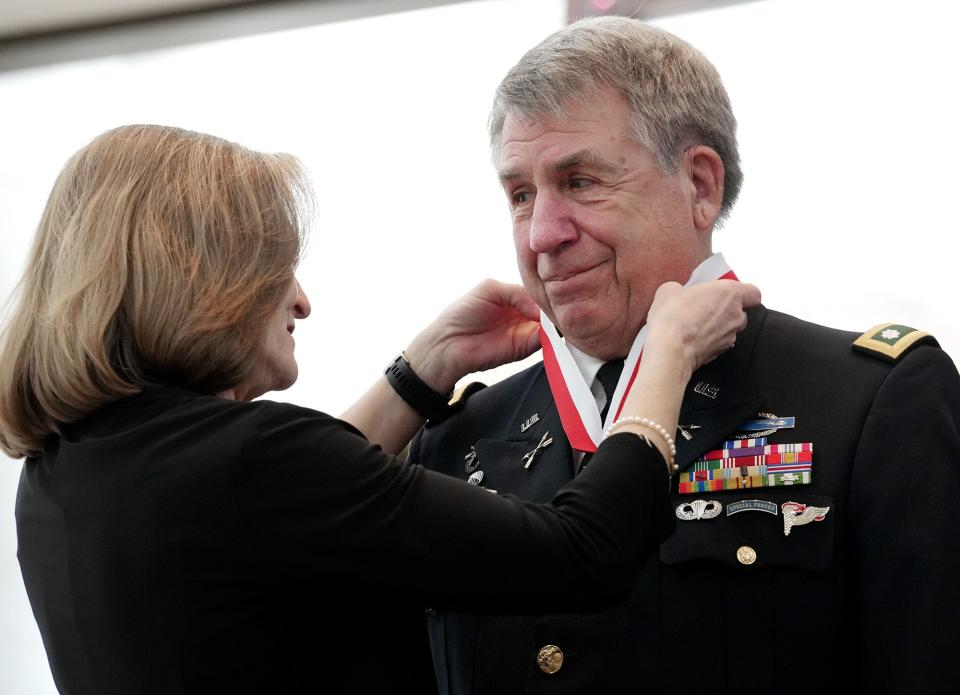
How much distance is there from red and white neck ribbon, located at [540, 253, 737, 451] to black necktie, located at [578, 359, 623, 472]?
28 millimetres

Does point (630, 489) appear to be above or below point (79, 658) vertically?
above

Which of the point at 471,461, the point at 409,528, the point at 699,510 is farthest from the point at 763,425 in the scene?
the point at 409,528

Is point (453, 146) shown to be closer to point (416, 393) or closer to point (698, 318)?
point (416, 393)

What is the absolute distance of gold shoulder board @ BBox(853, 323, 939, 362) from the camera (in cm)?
180

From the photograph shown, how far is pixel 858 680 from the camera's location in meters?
1.71

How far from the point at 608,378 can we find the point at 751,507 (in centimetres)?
37

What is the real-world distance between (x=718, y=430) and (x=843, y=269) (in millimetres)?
1099

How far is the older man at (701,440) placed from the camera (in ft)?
5.51

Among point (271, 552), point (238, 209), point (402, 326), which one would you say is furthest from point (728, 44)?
point (271, 552)

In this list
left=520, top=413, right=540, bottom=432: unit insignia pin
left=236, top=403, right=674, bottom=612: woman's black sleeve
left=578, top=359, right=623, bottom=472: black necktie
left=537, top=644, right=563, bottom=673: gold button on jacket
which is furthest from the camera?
left=520, top=413, right=540, bottom=432: unit insignia pin

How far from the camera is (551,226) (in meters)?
1.93

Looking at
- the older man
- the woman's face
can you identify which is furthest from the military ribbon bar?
the woman's face

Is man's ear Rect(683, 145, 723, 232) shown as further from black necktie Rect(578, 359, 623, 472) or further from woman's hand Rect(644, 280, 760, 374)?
Result: black necktie Rect(578, 359, 623, 472)

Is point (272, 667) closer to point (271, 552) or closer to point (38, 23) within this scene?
point (271, 552)
